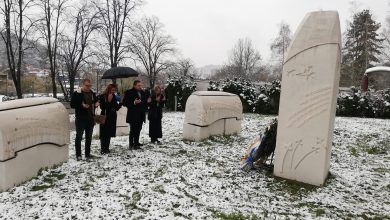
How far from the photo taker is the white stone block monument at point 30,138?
4.35m

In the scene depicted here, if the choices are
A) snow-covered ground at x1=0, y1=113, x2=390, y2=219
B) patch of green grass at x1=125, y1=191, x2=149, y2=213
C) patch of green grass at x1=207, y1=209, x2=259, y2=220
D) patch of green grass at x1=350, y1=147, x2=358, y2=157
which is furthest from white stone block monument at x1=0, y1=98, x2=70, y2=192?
patch of green grass at x1=350, y1=147, x2=358, y2=157

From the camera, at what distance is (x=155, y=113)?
820 cm

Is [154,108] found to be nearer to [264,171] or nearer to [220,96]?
[220,96]

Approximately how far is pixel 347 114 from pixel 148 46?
30.8m

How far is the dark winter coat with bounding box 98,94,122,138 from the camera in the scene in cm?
655

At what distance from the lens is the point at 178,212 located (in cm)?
388

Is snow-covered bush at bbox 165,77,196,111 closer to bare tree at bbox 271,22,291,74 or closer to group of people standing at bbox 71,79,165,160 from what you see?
group of people standing at bbox 71,79,165,160

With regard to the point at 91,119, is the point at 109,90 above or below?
above

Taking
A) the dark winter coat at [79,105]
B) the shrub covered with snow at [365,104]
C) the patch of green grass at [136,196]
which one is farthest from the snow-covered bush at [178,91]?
the patch of green grass at [136,196]

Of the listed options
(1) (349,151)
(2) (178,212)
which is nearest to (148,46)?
(1) (349,151)

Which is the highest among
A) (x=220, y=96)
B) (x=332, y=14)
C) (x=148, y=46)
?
(x=148, y=46)

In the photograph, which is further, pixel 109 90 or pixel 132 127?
pixel 132 127

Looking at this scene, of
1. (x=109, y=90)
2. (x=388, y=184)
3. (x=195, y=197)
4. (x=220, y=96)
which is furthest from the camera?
(x=220, y=96)

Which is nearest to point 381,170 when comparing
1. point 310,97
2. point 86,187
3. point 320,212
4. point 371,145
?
point 310,97
